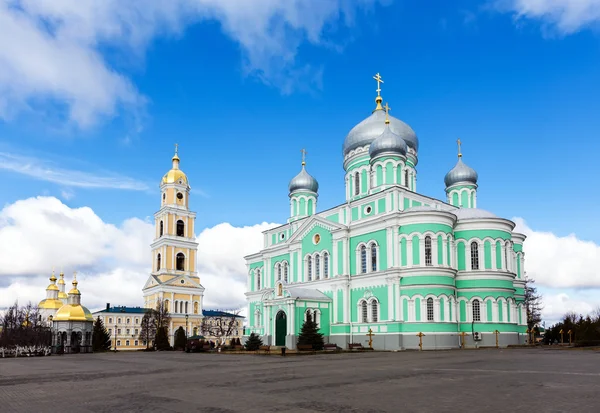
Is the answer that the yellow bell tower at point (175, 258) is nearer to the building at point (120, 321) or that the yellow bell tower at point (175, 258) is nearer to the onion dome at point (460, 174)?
the building at point (120, 321)

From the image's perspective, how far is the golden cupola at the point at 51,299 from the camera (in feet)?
297

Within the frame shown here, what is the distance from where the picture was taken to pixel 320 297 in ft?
143

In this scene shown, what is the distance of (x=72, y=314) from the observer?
5556cm

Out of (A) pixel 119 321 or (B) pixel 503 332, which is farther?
(A) pixel 119 321

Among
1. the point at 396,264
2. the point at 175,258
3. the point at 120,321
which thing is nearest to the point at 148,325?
the point at 175,258

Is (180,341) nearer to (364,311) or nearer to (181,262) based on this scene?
(364,311)

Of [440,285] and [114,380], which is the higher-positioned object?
[440,285]

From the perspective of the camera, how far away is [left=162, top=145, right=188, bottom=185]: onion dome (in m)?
77.3

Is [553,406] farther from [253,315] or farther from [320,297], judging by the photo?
[253,315]

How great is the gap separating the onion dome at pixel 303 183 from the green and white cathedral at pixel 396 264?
17.5 feet

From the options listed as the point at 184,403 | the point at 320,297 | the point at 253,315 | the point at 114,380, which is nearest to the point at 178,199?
the point at 253,315

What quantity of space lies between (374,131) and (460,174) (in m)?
9.20

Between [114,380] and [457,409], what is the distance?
11523 mm

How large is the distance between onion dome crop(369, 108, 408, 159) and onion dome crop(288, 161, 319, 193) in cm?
1080
